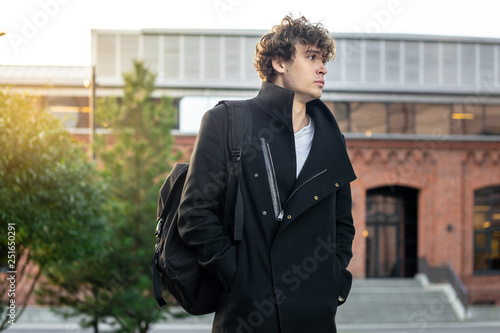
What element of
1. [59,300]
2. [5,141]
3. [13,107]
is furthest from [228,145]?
[59,300]

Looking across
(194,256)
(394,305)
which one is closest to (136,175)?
(194,256)

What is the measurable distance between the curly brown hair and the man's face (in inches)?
1.0

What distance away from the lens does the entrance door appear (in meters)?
23.0

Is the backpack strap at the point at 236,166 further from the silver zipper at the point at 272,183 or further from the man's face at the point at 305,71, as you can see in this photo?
the man's face at the point at 305,71

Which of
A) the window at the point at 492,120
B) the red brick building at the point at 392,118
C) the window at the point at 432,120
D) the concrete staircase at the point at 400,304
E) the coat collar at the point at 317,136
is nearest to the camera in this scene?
the coat collar at the point at 317,136

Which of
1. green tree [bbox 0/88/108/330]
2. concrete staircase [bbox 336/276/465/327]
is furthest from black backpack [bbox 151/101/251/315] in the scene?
concrete staircase [bbox 336/276/465/327]

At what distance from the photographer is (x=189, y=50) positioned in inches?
890

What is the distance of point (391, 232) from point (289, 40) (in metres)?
22.5

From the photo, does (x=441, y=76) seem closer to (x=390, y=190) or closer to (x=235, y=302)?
(x=390, y=190)

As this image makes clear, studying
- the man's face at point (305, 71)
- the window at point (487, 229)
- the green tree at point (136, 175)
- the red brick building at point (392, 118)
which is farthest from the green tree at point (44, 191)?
the window at point (487, 229)

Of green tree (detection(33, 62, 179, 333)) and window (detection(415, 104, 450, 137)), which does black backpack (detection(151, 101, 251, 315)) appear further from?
window (detection(415, 104, 450, 137))

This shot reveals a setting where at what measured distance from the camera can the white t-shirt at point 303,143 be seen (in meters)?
2.27

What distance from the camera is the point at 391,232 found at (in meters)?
23.4

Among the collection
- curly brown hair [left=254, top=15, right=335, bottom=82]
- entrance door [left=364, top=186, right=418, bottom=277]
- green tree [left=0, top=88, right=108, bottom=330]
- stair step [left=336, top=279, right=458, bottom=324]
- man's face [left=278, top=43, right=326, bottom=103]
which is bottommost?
stair step [left=336, top=279, right=458, bottom=324]
